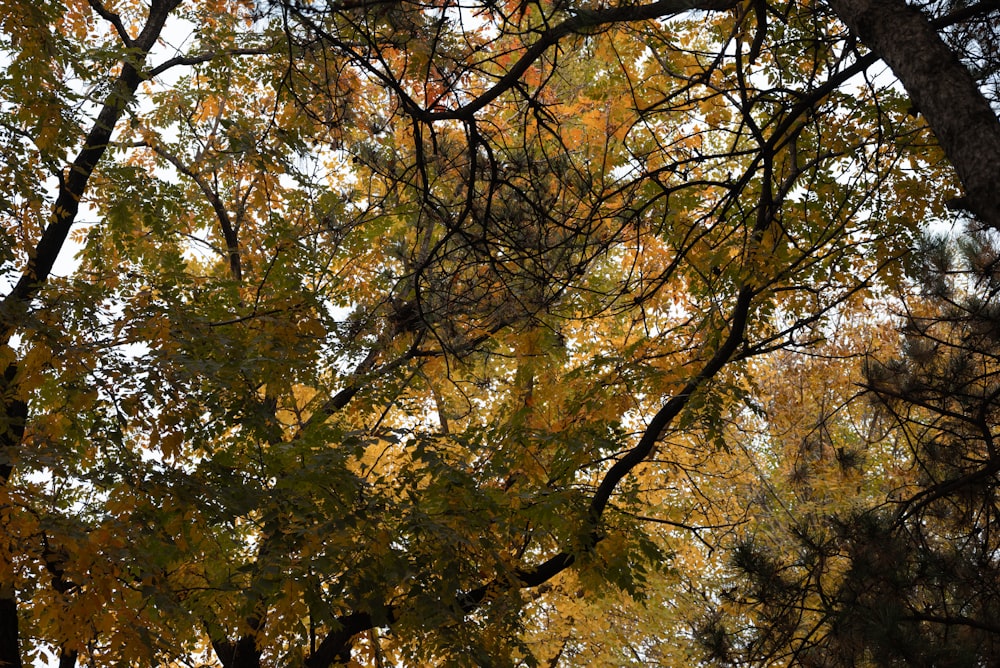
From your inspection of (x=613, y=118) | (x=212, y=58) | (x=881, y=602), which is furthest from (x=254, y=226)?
(x=881, y=602)

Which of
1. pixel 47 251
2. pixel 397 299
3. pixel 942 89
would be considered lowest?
pixel 942 89

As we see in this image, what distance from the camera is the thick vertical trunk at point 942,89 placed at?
2.42 metres

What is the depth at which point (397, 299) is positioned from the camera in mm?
6637

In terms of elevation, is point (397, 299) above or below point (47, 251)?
below

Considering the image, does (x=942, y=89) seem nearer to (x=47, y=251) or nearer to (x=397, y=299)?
(x=397, y=299)

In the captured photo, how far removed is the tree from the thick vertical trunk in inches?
0.4

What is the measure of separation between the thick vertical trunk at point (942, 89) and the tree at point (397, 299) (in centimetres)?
1

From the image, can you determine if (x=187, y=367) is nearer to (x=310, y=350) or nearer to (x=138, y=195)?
(x=310, y=350)

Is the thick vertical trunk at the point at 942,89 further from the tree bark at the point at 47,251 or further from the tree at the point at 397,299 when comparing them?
the tree bark at the point at 47,251

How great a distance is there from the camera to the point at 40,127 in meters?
5.79

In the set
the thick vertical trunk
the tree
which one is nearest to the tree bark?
the tree

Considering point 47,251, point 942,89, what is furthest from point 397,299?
point 942,89

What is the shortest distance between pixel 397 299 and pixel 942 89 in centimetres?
466

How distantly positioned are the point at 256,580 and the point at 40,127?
12.1 ft
